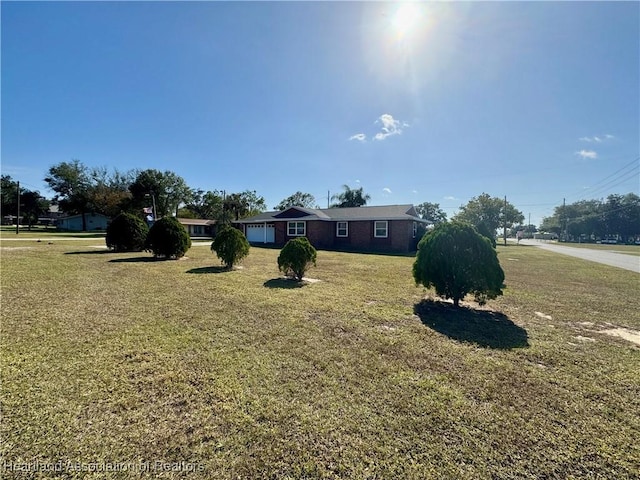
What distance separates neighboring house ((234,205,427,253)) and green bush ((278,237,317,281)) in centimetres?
1292

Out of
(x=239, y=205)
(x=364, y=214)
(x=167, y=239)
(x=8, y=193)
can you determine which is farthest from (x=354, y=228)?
(x=8, y=193)

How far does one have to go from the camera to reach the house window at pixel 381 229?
2125 cm

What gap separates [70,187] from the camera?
170 feet

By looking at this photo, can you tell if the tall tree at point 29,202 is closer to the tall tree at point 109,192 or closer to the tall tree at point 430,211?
the tall tree at point 109,192

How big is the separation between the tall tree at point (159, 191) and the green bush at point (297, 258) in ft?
134

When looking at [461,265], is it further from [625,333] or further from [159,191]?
[159,191]

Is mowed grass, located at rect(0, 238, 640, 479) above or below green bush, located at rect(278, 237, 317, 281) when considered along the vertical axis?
below

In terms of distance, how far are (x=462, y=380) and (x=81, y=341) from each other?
194 inches

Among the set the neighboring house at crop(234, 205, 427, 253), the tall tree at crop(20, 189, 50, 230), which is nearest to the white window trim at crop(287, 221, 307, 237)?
the neighboring house at crop(234, 205, 427, 253)

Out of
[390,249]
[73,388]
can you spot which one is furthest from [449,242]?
[390,249]

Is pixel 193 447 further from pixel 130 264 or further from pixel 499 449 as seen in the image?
pixel 130 264

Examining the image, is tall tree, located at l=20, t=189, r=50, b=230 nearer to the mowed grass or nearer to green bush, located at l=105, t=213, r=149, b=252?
green bush, located at l=105, t=213, r=149, b=252

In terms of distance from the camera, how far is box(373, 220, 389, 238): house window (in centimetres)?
2125

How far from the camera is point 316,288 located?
7.76 meters
